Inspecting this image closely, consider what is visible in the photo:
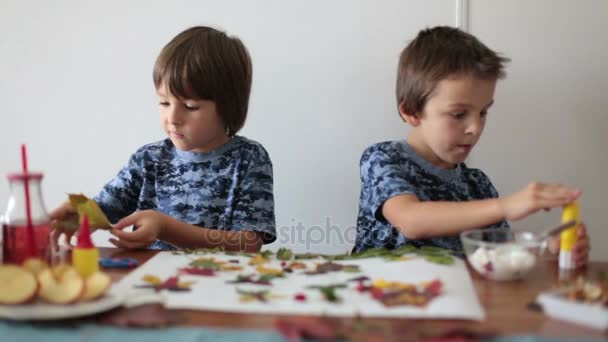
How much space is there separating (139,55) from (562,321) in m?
1.13

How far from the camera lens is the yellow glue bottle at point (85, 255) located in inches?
33.8

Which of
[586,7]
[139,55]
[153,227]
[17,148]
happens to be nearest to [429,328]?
[153,227]

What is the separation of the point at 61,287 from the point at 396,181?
1.96ft

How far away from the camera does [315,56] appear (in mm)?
1467

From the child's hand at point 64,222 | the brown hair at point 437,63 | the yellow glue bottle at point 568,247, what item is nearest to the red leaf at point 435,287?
the yellow glue bottle at point 568,247

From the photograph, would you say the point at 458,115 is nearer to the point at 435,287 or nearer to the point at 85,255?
the point at 435,287

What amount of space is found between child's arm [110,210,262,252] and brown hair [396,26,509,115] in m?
Answer: 0.40

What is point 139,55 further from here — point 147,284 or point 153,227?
point 147,284

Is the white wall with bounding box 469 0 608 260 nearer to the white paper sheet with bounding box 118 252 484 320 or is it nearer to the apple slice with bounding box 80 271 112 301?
the white paper sheet with bounding box 118 252 484 320

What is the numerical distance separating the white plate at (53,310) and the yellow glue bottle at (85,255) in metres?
0.10

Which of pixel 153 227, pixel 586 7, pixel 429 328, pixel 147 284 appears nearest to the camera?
pixel 429 328

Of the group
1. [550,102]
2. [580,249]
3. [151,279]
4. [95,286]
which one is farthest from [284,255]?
[550,102]

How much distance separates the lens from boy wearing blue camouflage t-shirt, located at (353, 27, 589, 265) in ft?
3.59

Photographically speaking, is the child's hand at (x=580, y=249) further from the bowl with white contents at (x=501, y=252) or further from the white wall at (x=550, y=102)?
the white wall at (x=550, y=102)
